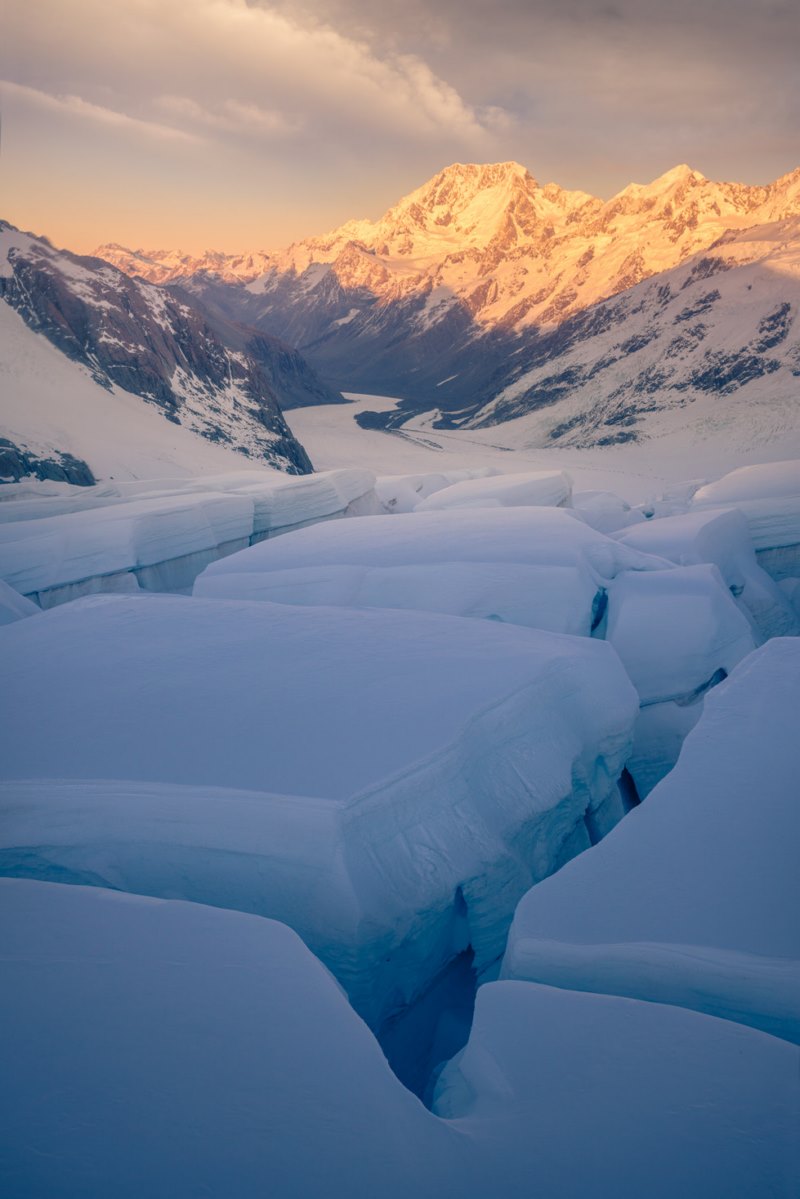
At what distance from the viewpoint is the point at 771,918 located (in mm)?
2516

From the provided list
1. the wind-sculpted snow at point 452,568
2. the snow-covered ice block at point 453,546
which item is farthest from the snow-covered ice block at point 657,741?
the snow-covered ice block at point 453,546

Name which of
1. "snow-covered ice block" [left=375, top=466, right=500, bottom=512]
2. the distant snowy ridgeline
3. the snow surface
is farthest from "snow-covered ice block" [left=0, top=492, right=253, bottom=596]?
the snow surface

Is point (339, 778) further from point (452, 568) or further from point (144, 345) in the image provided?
point (144, 345)

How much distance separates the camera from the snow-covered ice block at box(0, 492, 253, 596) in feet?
29.3

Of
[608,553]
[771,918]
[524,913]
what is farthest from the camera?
[608,553]

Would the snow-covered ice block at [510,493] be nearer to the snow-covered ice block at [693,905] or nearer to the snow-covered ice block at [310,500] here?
the snow-covered ice block at [310,500]

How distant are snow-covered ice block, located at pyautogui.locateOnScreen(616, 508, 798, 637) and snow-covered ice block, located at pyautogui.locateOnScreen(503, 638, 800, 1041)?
230 inches

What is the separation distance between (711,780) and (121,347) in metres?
37.3

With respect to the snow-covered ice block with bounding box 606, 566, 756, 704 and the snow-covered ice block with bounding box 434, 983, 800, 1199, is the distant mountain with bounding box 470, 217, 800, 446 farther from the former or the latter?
the snow-covered ice block with bounding box 434, 983, 800, 1199

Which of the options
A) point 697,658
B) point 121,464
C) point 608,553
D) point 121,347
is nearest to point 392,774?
point 697,658

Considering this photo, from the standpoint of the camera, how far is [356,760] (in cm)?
346

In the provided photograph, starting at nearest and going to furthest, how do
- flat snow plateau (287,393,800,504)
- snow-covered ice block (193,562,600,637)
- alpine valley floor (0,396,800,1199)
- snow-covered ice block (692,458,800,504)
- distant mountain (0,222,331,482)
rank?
1. alpine valley floor (0,396,800,1199)
2. snow-covered ice block (193,562,600,637)
3. snow-covered ice block (692,458,800,504)
4. distant mountain (0,222,331,482)
5. flat snow plateau (287,393,800,504)

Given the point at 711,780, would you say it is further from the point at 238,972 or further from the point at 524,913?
the point at 238,972

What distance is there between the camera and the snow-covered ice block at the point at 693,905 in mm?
2346
